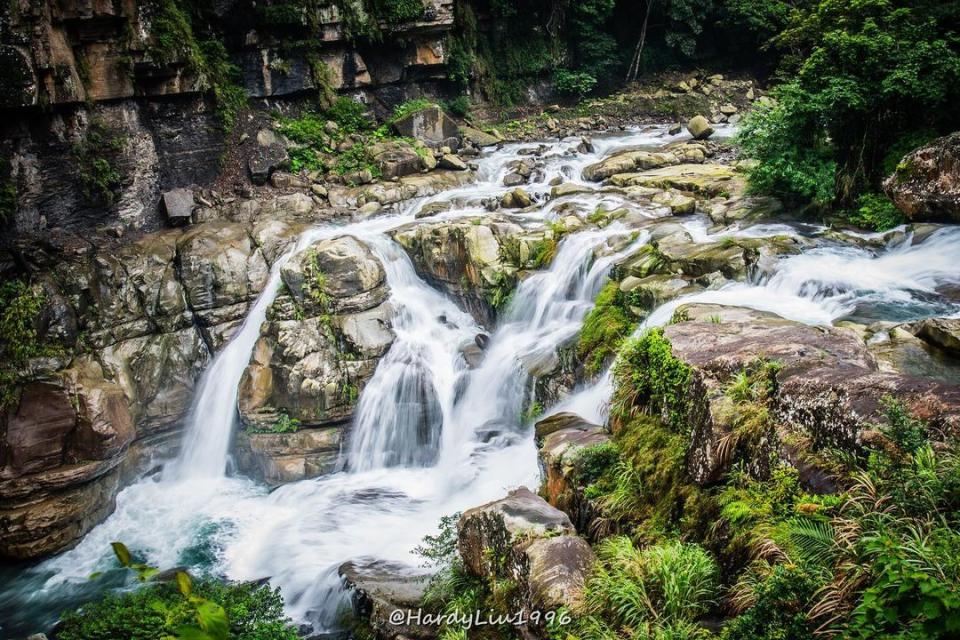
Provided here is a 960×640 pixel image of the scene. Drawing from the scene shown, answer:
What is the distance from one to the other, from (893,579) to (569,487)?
3707mm

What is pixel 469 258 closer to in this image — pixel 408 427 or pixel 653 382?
pixel 408 427

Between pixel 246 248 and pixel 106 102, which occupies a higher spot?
pixel 106 102

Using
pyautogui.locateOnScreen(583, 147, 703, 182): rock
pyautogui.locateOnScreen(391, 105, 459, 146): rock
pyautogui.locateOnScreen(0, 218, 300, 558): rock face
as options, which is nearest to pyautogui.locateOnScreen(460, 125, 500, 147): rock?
→ pyautogui.locateOnScreen(391, 105, 459, 146): rock

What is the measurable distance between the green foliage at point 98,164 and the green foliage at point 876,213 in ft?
59.0

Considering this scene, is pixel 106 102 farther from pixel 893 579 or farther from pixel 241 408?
pixel 893 579

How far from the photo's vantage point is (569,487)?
21.7 feet

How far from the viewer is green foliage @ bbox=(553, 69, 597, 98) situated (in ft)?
95.0

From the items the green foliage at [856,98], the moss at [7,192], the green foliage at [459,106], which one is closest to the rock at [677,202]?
the green foliage at [856,98]

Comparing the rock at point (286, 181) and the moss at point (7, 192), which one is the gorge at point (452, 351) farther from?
the rock at point (286, 181)

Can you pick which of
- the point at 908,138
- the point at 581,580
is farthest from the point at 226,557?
the point at 908,138

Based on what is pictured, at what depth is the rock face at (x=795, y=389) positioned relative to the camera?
176 inches

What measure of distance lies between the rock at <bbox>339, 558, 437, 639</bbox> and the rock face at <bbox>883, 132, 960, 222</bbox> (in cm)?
1045

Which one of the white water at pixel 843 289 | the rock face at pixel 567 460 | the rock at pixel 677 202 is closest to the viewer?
the rock face at pixel 567 460

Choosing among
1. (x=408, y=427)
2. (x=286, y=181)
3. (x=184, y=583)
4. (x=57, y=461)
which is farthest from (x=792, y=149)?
(x=57, y=461)
